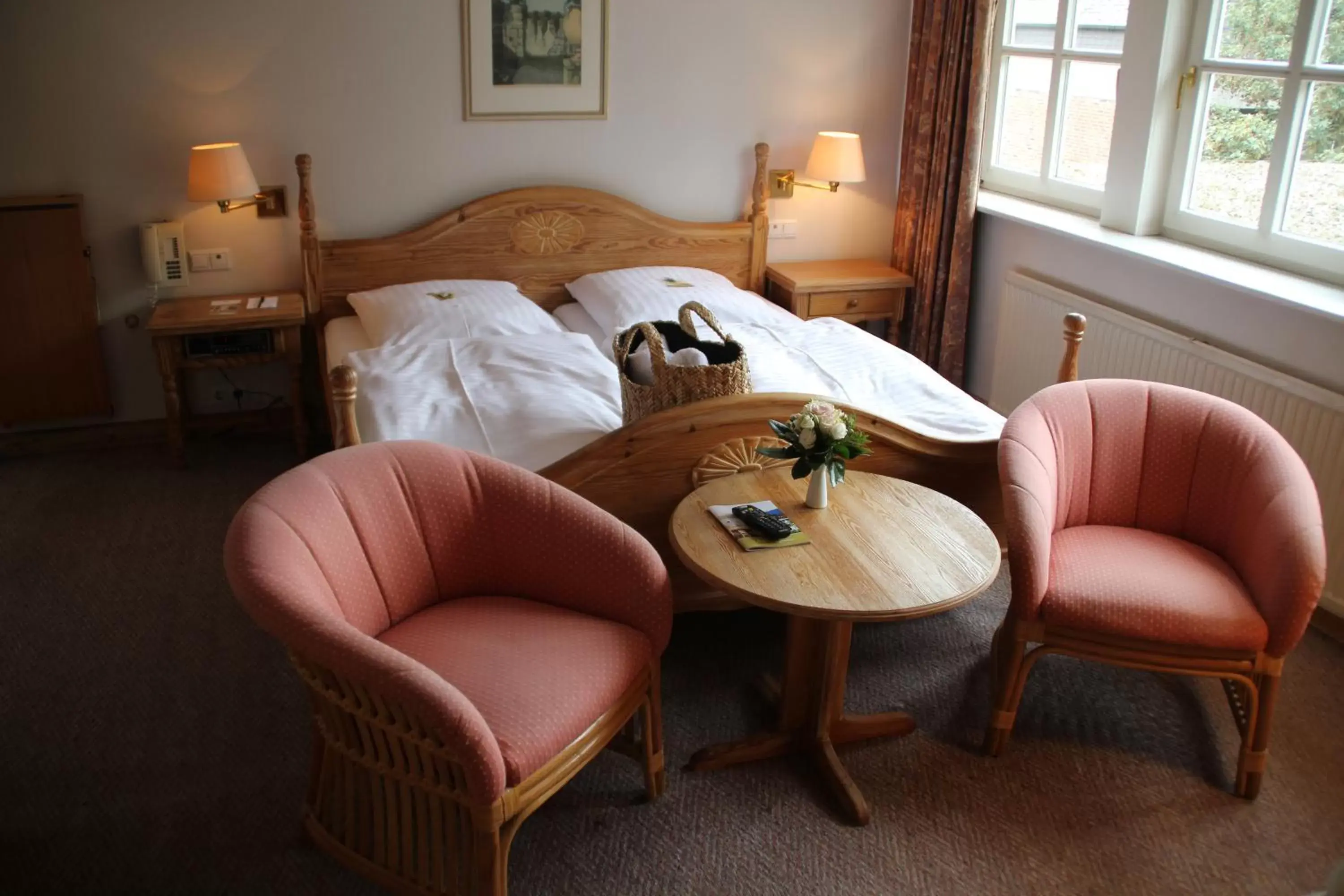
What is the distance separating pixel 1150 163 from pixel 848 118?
4.24 feet

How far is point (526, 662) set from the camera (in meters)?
2.00

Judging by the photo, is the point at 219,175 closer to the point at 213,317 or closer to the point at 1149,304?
the point at 213,317

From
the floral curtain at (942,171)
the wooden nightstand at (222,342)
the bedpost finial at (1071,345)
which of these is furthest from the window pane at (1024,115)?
the wooden nightstand at (222,342)

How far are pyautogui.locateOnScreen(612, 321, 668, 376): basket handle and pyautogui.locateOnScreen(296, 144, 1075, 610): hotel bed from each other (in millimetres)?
137

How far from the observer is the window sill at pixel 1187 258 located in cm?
291

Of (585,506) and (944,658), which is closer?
(585,506)

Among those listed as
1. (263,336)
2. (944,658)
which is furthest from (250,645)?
(944,658)

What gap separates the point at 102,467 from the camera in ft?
12.7

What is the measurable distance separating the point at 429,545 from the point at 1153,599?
150 centimetres

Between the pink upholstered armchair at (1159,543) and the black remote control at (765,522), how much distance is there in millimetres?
482

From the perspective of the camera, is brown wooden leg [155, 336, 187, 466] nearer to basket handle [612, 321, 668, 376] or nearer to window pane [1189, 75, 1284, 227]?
basket handle [612, 321, 668, 376]

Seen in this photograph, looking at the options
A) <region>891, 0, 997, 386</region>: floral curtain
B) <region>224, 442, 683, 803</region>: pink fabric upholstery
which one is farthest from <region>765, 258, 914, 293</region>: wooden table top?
<region>224, 442, 683, 803</region>: pink fabric upholstery

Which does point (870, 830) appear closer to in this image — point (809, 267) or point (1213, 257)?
point (1213, 257)

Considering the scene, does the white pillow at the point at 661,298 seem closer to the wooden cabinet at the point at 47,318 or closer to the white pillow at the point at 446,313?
the white pillow at the point at 446,313
